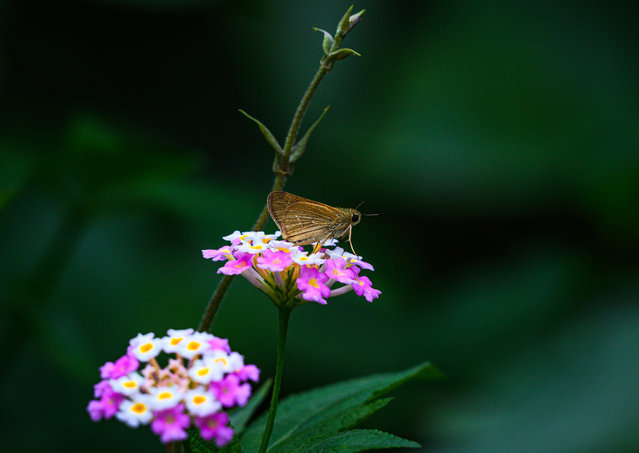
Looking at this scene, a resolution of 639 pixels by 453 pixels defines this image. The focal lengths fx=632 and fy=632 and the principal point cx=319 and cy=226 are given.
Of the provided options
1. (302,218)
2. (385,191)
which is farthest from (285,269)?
(385,191)

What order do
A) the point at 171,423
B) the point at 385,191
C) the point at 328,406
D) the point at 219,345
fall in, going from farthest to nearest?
1. the point at 385,191
2. the point at 328,406
3. the point at 219,345
4. the point at 171,423

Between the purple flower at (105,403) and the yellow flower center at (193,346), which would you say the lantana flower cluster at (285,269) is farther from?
the purple flower at (105,403)

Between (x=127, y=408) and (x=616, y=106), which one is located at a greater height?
(x=616, y=106)

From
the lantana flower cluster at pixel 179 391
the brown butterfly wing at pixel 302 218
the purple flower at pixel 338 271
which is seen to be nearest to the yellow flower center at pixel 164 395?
the lantana flower cluster at pixel 179 391

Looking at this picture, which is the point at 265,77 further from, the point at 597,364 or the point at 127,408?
the point at 127,408

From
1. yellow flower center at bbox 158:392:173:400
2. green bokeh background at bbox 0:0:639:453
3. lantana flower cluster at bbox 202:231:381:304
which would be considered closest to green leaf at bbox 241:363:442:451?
lantana flower cluster at bbox 202:231:381:304

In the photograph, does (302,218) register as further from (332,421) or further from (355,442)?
(355,442)

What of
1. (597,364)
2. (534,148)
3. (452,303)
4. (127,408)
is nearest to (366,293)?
(127,408)
